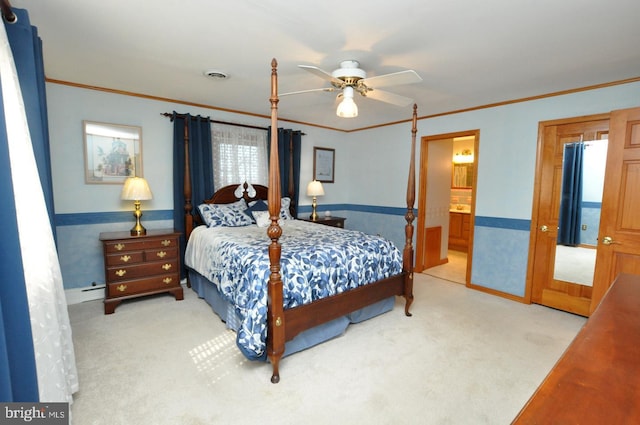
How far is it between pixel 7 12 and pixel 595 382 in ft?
9.24

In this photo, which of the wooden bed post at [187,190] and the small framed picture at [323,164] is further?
the small framed picture at [323,164]

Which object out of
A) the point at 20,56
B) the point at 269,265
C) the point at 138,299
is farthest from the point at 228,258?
the point at 20,56

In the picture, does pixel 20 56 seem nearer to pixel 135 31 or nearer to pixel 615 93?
pixel 135 31

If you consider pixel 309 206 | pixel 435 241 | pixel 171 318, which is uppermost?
pixel 309 206

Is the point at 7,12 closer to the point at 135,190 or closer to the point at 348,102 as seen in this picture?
the point at 135,190

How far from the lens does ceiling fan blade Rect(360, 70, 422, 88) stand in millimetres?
2143

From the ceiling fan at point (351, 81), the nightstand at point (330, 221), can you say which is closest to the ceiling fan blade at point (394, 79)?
the ceiling fan at point (351, 81)

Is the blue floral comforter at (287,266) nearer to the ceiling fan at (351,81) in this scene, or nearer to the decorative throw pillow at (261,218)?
the decorative throw pillow at (261,218)

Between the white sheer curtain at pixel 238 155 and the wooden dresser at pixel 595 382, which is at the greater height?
the white sheer curtain at pixel 238 155

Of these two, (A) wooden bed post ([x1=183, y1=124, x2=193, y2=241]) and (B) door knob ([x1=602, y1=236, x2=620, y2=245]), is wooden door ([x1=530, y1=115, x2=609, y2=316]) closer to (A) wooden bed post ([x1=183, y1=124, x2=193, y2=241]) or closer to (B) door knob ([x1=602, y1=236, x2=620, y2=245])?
(B) door knob ([x1=602, y1=236, x2=620, y2=245])

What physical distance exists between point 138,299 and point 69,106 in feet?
7.37

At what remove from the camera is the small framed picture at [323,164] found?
5309 mm

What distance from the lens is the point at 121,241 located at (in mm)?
3131

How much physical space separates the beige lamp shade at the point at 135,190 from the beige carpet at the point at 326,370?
3.94ft
